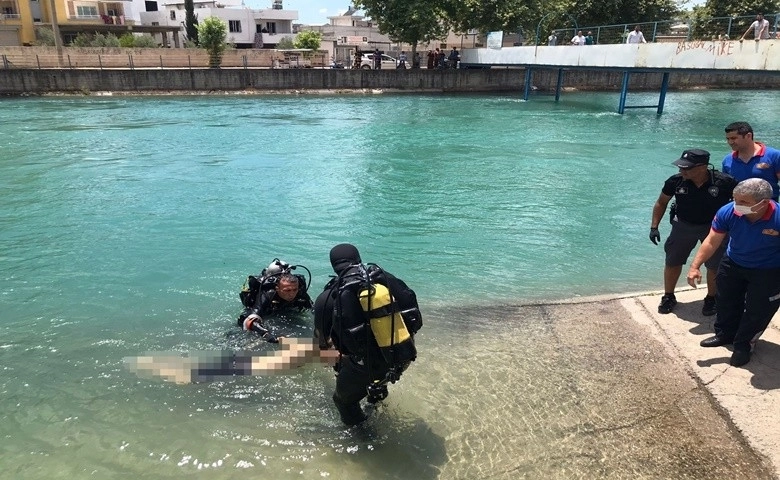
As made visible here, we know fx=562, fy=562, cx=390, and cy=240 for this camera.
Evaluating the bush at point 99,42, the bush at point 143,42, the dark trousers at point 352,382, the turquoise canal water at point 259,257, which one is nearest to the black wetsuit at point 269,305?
the turquoise canal water at point 259,257

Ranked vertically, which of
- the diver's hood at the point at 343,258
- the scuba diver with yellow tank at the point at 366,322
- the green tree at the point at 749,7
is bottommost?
the scuba diver with yellow tank at the point at 366,322

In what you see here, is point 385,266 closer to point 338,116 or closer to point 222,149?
point 222,149

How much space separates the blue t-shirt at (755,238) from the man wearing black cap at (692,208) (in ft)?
2.41

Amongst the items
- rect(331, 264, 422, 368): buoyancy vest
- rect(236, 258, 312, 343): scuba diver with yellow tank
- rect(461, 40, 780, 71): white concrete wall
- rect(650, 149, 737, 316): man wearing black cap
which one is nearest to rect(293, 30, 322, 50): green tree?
rect(461, 40, 780, 71): white concrete wall

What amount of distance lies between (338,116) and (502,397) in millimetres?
26021

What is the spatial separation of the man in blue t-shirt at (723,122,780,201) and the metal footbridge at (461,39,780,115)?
18169mm

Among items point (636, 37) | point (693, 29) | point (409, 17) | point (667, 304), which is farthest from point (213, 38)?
point (667, 304)

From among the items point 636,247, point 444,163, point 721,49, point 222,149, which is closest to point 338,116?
point 222,149

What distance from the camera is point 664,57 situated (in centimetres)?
2550

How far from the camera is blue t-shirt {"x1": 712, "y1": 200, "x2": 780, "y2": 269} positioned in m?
4.51

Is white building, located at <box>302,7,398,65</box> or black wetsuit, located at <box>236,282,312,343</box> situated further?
white building, located at <box>302,7,398,65</box>

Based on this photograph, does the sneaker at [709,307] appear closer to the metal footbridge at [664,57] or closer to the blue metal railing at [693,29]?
the metal footbridge at [664,57]

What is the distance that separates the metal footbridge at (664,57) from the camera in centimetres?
2066

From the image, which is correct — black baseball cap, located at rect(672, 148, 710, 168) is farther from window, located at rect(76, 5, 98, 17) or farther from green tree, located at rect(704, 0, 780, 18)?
window, located at rect(76, 5, 98, 17)
